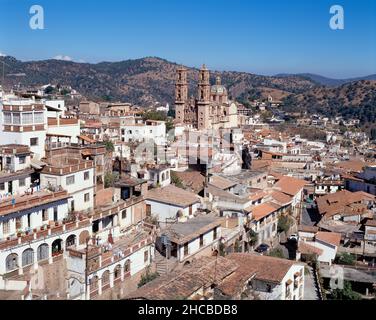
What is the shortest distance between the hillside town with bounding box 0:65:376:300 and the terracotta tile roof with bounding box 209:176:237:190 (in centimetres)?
5

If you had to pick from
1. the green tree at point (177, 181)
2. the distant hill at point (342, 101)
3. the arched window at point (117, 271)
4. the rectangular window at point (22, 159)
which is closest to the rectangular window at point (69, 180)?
the rectangular window at point (22, 159)

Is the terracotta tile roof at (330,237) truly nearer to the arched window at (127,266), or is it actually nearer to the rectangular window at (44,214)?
the arched window at (127,266)

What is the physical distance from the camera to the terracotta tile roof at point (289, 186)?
49.1ft

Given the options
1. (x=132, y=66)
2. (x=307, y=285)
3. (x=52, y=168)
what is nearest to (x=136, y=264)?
(x=52, y=168)

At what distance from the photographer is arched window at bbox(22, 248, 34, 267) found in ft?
22.9

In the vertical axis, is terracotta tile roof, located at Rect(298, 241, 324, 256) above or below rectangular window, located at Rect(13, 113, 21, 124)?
below

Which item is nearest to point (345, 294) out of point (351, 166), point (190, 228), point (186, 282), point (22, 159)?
point (190, 228)

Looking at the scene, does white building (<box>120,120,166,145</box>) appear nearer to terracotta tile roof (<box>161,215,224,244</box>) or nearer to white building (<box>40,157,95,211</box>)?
terracotta tile roof (<box>161,215,224,244</box>)

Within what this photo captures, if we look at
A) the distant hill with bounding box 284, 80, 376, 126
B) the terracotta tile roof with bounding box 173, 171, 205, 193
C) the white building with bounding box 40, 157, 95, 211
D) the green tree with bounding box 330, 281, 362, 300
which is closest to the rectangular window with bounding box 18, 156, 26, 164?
the white building with bounding box 40, 157, 95, 211

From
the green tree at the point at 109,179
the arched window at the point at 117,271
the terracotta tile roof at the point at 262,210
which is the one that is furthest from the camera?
the terracotta tile roof at the point at 262,210

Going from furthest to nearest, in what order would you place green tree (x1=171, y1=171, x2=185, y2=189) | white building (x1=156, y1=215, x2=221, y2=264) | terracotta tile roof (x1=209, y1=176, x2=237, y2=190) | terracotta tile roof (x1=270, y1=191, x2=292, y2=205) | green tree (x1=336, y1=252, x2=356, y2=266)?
terracotta tile roof (x1=270, y1=191, x2=292, y2=205) → terracotta tile roof (x1=209, y1=176, x2=237, y2=190) → green tree (x1=171, y1=171, x2=185, y2=189) → green tree (x1=336, y1=252, x2=356, y2=266) → white building (x1=156, y1=215, x2=221, y2=264)

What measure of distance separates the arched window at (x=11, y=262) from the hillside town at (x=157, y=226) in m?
0.04
